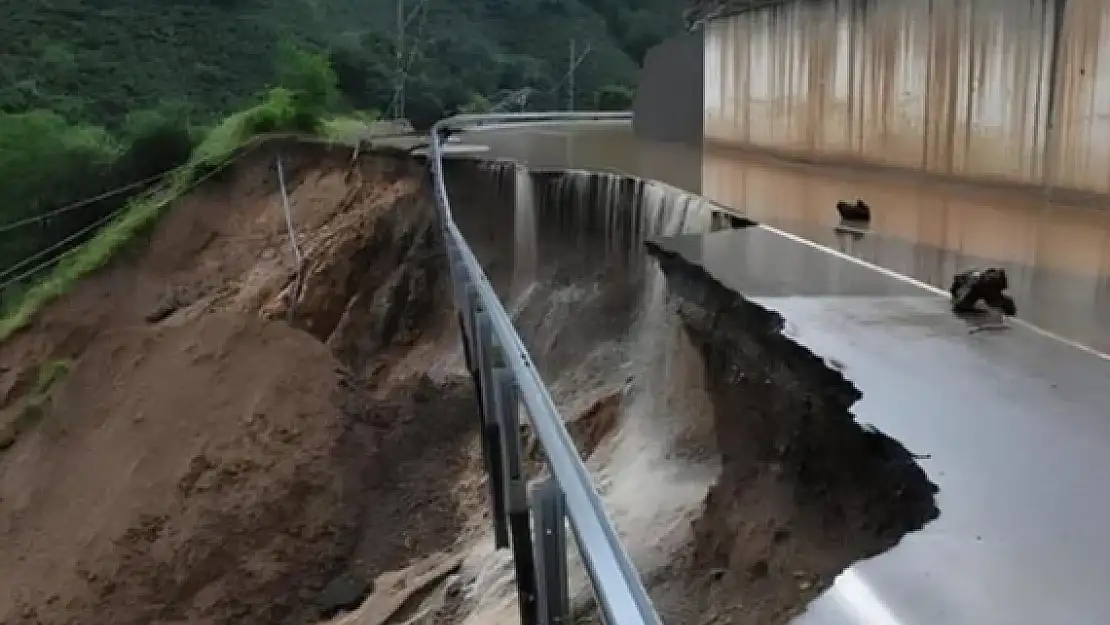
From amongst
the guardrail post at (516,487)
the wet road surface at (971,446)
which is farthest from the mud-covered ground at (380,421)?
the guardrail post at (516,487)

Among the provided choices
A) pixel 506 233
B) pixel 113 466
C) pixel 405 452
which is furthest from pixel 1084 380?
pixel 113 466

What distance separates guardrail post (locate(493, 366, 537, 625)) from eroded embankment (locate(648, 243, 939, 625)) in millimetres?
587

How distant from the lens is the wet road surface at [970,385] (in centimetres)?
236

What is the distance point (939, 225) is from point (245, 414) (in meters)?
8.04

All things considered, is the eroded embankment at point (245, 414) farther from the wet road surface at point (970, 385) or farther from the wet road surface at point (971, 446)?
the wet road surface at point (971, 446)

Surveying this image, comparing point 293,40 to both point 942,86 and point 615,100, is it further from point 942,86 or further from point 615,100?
point 942,86

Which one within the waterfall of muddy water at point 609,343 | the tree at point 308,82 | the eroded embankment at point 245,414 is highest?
the tree at point 308,82

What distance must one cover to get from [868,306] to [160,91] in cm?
3136

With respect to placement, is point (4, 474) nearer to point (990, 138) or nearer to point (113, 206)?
point (113, 206)

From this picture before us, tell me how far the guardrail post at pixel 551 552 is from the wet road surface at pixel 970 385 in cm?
54

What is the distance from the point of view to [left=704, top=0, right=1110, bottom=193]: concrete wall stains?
7758 mm

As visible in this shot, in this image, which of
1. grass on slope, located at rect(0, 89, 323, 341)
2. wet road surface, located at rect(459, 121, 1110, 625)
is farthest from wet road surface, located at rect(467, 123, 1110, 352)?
grass on slope, located at rect(0, 89, 323, 341)

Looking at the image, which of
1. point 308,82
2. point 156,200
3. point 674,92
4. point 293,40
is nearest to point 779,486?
point 674,92

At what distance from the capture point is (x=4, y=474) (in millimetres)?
13148
